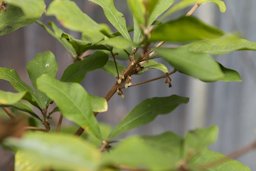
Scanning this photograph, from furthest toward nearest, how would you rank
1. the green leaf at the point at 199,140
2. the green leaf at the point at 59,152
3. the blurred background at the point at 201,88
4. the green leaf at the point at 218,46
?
the blurred background at the point at 201,88 → the green leaf at the point at 218,46 → the green leaf at the point at 199,140 → the green leaf at the point at 59,152

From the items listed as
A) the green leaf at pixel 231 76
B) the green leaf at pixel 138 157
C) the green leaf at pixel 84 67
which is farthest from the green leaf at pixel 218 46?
the green leaf at pixel 138 157

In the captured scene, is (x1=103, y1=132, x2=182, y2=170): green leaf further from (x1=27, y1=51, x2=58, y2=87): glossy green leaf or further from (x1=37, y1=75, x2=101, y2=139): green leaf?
(x1=27, y1=51, x2=58, y2=87): glossy green leaf

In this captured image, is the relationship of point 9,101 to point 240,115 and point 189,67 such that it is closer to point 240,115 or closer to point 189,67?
point 189,67

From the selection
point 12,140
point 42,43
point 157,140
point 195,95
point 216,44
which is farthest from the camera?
point 195,95

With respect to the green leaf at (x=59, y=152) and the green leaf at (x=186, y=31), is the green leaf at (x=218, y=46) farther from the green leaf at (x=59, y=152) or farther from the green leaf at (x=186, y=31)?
the green leaf at (x=59, y=152)

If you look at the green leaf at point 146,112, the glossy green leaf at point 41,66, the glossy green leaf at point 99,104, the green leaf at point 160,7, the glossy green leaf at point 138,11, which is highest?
the glossy green leaf at point 138,11

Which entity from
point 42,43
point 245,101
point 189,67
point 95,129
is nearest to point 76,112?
point 95,129

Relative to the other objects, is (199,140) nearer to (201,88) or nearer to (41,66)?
(41,66)
